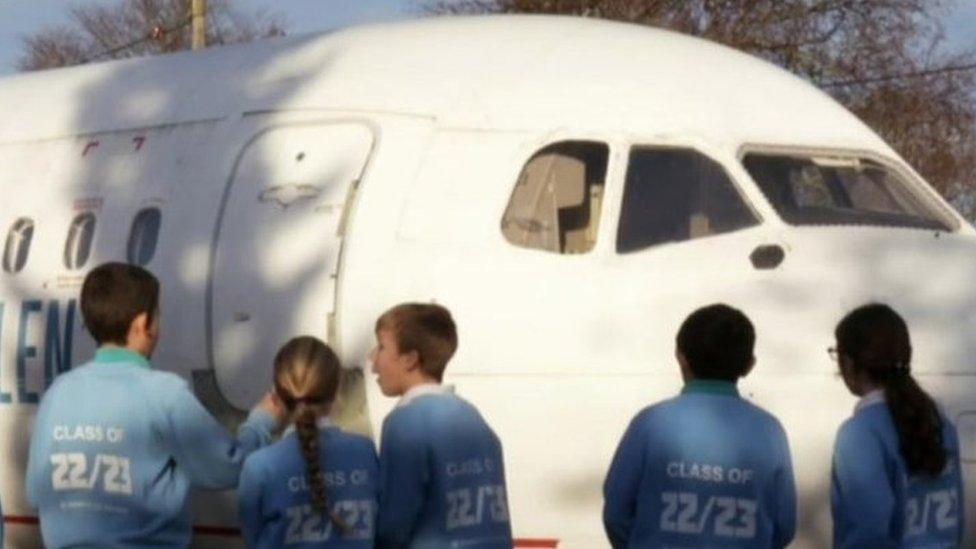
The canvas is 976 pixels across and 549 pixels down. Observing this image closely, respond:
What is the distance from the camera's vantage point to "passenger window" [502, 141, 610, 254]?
35.8ft

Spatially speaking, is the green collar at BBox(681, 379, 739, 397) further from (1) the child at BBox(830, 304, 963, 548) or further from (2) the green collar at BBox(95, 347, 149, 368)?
(2) the green collar at BBox(95, 347, 149, 368)

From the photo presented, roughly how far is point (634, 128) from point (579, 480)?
5.30 feet

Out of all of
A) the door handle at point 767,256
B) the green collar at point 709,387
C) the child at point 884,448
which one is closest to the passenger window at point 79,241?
the door handle at point 767,256

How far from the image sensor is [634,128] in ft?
36.6

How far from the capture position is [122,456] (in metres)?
8.33

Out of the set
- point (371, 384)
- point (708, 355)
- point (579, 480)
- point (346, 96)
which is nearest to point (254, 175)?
point (346, 96)

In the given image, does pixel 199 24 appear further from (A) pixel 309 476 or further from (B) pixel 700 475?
(B) pixel 700 475

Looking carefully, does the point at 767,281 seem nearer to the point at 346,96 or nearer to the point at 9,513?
the point at 346,96

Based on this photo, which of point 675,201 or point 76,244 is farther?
point 76,244

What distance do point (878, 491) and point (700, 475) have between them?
0.54 m

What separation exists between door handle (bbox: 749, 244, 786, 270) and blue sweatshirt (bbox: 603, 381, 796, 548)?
2.53 meters

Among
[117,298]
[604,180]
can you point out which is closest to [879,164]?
[604,180]

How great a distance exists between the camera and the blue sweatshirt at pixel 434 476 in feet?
27.4

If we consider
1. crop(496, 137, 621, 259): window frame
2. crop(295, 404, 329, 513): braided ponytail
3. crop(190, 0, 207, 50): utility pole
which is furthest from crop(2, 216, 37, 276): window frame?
crop(190, 0, 207, 50): utility pole
